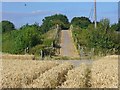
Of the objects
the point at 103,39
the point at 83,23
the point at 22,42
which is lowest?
the point at 22,42

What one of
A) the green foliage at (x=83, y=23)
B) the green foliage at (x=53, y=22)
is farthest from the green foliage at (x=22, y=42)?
the green foliage at (x=83, y=23)

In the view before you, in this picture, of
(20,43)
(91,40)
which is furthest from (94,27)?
(20,43)

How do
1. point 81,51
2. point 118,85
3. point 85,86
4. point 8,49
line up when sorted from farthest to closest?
1. point 8,49
2. point 81,51
3. point 85,86
4. point 118,85

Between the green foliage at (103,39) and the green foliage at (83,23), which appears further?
the green foliage at (83,23)

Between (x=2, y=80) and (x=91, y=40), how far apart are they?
30604 millimetres

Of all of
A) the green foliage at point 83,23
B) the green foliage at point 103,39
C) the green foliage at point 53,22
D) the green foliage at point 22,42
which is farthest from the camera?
the green foliage at point 83,23

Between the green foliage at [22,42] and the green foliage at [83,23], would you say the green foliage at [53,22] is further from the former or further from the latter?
the green foliage at [22,42]

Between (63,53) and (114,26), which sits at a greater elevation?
(114,26)

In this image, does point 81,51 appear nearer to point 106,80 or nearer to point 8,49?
point 8,49

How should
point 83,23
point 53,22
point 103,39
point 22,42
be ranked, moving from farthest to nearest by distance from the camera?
1. point 53,22
2. point 83,23
3. point 22,42
4. point 103,39

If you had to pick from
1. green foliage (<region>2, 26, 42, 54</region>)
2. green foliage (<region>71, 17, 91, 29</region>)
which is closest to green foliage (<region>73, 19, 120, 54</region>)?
green foliage (<region>2, 26, 42, 54</region>)

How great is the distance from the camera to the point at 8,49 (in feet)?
143

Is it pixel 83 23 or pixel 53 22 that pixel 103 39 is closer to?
pixel 83 23

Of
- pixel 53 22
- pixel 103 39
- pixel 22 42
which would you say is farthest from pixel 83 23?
pixel 103 39
